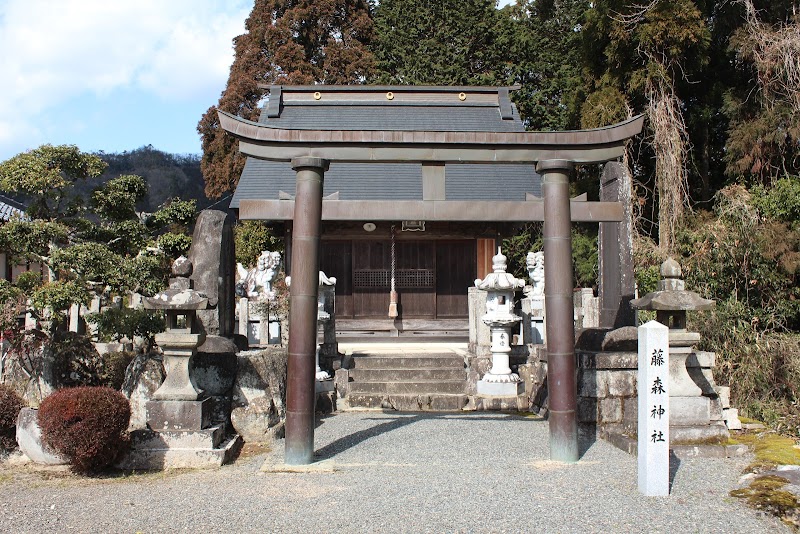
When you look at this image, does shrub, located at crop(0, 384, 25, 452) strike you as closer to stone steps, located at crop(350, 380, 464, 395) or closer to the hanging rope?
stone steps, located at crop(350, 380, 464, 395)

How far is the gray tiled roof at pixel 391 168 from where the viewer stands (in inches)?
667

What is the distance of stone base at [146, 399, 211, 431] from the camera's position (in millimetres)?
6414

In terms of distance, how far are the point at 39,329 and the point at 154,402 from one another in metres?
2.80

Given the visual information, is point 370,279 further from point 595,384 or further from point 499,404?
point 595,384

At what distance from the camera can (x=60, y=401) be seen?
5.83 m

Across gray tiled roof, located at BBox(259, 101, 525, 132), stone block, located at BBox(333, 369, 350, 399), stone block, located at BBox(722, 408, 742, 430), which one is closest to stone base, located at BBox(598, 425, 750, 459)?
stone block, located at BBox(722, 408, 742, 430)

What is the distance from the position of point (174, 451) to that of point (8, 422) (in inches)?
68.7

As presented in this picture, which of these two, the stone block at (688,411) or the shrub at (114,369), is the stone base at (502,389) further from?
the shrub at (114,369)

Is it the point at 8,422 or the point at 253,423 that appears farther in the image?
the point at 253,423

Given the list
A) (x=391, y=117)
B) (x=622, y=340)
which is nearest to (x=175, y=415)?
(x=622, y=340)

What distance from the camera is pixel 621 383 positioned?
744cm

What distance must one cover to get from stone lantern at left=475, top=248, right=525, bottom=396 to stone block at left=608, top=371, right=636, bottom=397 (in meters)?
2.38

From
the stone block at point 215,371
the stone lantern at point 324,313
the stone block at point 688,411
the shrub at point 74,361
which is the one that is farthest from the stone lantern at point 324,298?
the stone block at point 688,411

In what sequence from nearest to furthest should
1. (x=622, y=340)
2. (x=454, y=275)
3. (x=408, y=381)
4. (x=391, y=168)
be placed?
1. (x=622, y=340)
2. (x=408, y=381)
3. (x=454, y=275)
4. (x=391, y=168)
